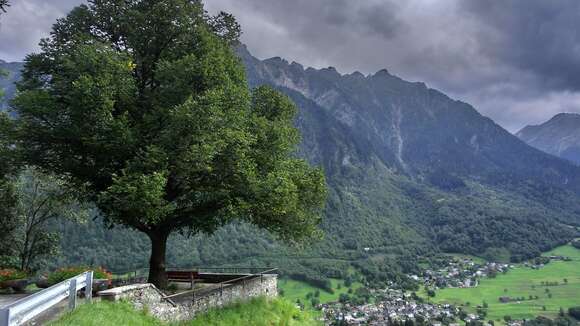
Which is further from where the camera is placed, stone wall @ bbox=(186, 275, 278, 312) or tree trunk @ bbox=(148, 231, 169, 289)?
tree trunk @ bbox=(148, 231, 169, 289)

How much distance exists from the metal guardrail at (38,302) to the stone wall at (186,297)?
187 cm

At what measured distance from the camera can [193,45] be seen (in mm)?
23281

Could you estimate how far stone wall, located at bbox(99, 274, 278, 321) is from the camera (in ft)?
53.6

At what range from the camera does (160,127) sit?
2036cm

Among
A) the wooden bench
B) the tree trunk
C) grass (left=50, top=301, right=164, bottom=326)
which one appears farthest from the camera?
the wooden bench

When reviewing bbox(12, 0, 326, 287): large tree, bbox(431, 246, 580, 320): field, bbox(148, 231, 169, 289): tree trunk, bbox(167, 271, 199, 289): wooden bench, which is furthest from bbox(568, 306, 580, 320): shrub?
bbox(148, 231, 169, 289): tree trunk

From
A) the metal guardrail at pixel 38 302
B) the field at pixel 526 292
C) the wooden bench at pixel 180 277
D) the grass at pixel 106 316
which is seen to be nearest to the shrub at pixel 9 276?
the wooden bench at pixel 180 277

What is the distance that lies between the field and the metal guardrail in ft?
425

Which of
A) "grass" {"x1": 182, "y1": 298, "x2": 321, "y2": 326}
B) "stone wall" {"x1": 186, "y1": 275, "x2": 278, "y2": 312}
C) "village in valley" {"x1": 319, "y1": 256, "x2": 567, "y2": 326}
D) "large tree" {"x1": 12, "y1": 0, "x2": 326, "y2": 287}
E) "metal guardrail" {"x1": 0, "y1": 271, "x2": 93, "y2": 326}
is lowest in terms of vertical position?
"village in valley" {"x1": 319, "y1": 256, "x2": 567, "y2": 326}

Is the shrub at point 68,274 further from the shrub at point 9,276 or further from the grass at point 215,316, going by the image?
the grass at point 215,316

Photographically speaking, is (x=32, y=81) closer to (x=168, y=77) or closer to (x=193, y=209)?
(x=168, y=77)

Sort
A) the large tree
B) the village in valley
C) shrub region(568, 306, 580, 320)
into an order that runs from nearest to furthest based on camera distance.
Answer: the large tree < the village in valley < shrub region(568, 306, 580, 320)

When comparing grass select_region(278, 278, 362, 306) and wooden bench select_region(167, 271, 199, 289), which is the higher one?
wooden bench select_region(167, 271, 199, 289)

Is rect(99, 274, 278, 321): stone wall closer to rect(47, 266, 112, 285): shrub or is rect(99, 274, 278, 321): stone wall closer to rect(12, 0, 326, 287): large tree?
rect(12, 0, 326, 287): large tree
